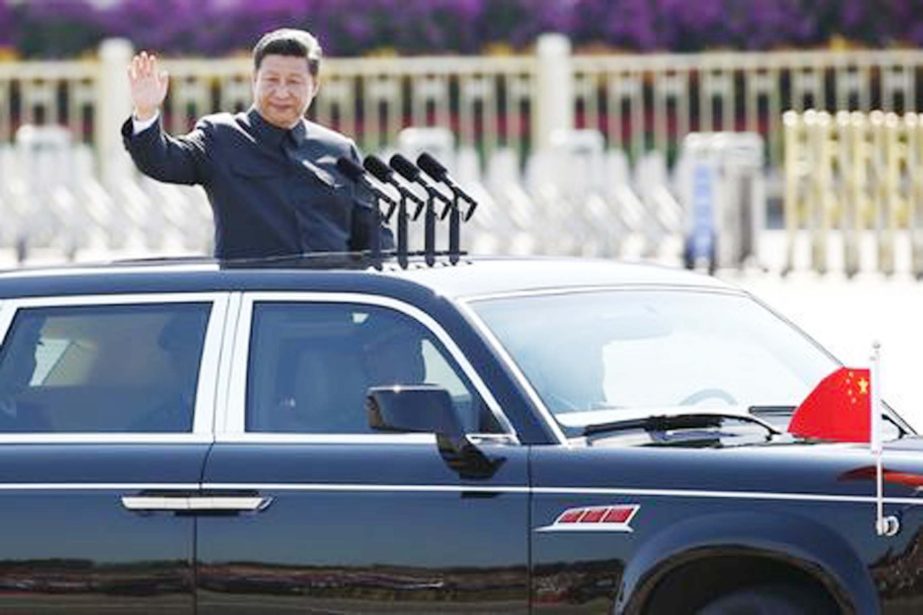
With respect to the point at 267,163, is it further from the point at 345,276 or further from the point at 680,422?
the point at 680,422

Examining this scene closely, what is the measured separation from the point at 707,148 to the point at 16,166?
276 inches

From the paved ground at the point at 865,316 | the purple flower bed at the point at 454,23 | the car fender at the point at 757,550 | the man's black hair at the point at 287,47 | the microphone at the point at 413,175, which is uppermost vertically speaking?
the purple flower bed at the point at 454,23

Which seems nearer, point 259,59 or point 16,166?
point 259,59

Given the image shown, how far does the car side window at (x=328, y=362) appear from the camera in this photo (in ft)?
25.3

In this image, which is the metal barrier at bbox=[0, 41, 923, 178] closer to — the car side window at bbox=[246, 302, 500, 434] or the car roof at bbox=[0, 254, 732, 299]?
the car roof at bbox=[0, 254, 732, 299]

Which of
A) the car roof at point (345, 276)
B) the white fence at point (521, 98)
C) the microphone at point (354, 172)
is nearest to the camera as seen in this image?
the car roof at point (345, 276)

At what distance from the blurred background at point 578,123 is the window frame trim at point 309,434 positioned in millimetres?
11612

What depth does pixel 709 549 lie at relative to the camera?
719 cm

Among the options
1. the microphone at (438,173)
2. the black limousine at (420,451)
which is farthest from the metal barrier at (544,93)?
the black limousine at (420,451)

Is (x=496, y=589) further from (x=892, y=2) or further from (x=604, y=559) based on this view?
(x=892, y=2)

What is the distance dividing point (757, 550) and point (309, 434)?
111 centimetres

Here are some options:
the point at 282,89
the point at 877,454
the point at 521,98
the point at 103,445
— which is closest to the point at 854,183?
the point at 521,98

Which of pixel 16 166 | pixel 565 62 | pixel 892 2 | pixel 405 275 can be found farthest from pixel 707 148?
pixel 405 275

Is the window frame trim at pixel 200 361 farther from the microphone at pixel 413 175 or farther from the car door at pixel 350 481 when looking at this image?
the microphone at pixel 413 175
